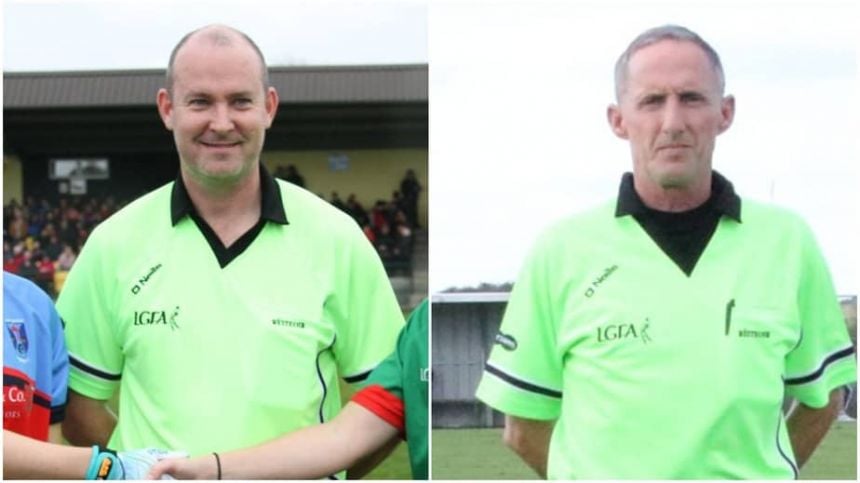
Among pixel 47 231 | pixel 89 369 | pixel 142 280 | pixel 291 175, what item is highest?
pixel 291 175

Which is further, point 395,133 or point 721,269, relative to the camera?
point 395,133

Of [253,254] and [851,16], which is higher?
[851,16]

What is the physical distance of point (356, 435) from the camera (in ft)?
12.8

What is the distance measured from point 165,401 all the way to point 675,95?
1.37 metres

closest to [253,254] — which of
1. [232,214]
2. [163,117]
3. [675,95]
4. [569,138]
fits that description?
[232,214]

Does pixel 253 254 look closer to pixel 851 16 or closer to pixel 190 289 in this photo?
pixel 190 289

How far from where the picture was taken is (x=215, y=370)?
3.92 meters

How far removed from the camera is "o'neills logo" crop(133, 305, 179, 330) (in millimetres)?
3941

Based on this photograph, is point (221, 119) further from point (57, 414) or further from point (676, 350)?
point (676, 350)

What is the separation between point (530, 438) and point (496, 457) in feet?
0.34

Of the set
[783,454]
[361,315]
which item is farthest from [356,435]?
[783,454]

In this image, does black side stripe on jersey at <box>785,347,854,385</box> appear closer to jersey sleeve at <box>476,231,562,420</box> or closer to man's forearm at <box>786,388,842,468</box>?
man's forearm at <box>786,388,842,468</box>

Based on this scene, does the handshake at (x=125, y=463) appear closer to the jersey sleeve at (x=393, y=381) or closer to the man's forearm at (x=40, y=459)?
the man's forearm at (x=40, y=459)

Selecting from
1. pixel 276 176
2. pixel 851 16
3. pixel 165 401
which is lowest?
pixel 165 401
